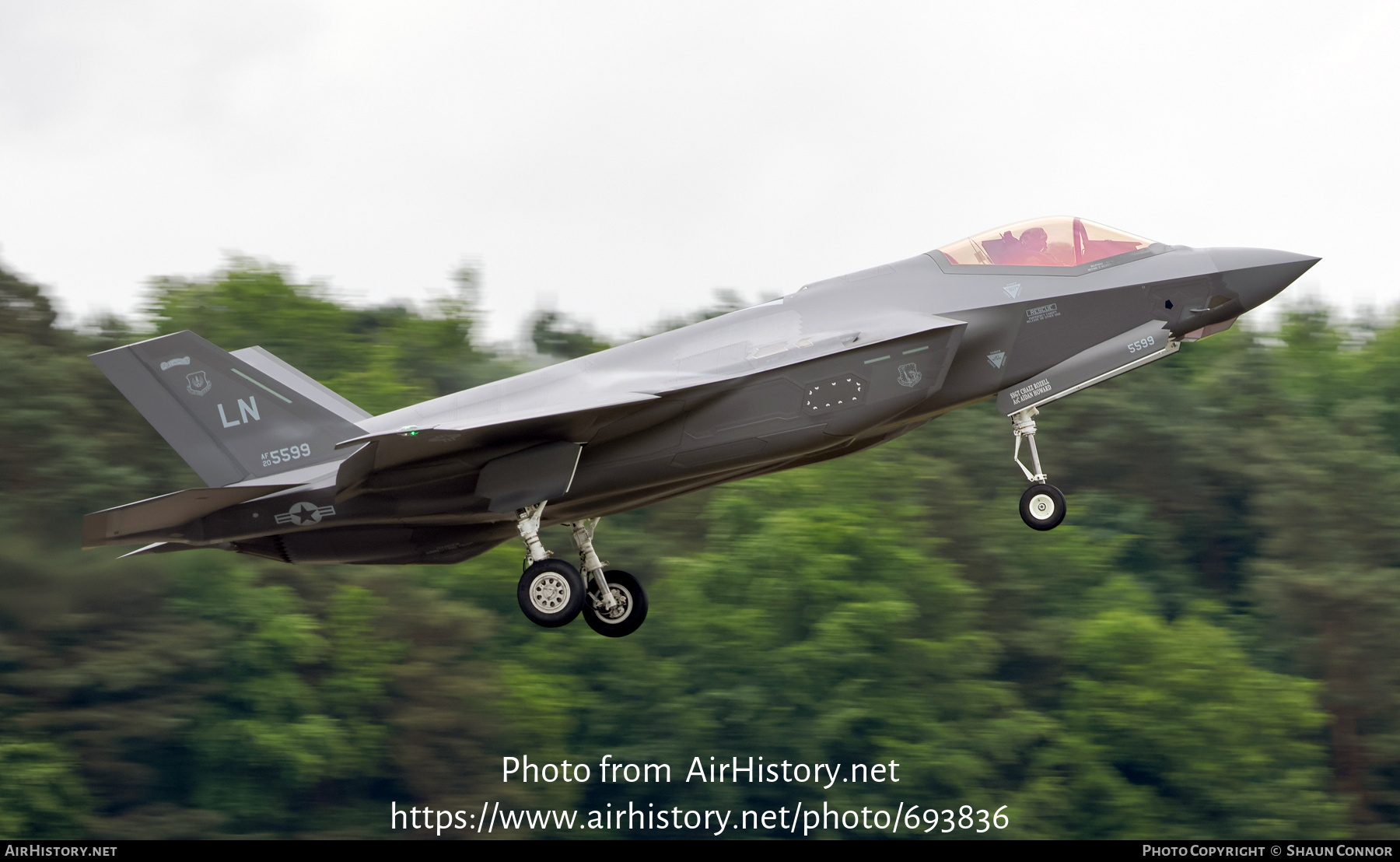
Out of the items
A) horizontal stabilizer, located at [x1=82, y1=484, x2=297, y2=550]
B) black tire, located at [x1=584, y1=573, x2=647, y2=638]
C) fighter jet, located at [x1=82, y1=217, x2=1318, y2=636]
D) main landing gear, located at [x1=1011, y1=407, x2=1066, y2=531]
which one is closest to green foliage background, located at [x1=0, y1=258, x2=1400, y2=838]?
fighter jet, located at [x1=82, y1=217, x2=1318, y2=636]

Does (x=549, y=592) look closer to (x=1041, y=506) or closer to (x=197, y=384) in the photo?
(x=197, y=384)

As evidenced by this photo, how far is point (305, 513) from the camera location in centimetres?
1605

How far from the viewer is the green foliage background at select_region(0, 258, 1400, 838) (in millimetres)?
37250

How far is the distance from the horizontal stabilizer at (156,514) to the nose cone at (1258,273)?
1070 centimetres

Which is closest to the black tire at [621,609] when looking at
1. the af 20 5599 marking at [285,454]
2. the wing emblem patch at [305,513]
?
the wing emblem patch at [305,513]

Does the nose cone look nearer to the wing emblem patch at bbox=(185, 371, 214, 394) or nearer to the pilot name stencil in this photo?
the pilot name stencil

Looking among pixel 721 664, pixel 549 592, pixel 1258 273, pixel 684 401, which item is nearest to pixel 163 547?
pixel 549 592

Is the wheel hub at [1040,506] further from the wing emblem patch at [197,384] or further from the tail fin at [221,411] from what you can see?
the wing emblem patch at [197,384]

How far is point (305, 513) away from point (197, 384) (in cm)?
199

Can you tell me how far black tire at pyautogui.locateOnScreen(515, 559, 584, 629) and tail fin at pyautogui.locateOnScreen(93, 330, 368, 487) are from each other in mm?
2676

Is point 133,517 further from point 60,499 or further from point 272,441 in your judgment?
point 60,499

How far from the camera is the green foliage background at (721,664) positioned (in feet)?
122
